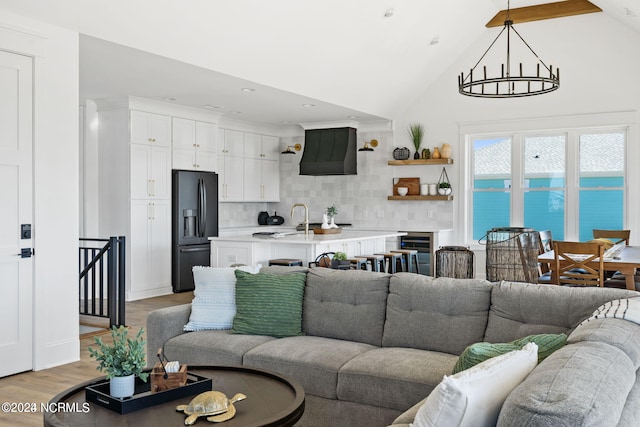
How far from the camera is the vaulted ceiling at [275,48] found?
5281 millimetres

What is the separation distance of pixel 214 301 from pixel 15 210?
68.8 inches

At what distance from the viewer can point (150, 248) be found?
8.20 m

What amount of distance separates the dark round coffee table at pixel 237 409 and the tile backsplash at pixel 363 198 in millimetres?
6983

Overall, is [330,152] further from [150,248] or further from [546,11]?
[546,11]

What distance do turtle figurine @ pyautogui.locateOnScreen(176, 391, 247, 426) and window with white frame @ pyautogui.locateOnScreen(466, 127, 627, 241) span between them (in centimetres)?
743

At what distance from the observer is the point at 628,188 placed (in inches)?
324

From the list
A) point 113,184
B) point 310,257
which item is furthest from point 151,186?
point 310,257

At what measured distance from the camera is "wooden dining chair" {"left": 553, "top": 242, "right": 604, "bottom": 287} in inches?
207

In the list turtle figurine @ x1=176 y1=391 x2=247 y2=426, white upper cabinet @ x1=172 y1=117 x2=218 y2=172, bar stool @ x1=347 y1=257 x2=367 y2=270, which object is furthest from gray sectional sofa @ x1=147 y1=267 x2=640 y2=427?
white upper cabinet @ x1=172 y1=117 x2=218 y2=172

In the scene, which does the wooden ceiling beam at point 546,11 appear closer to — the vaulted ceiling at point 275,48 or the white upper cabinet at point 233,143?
the vaulted ceiling at point 275,48

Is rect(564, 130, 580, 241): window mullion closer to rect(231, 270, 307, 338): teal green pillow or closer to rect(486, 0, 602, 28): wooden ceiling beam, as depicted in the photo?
rect(486, 0, 602, 28): wooden ceiling beam

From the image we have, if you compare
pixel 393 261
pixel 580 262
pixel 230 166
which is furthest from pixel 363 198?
pixel 580 262

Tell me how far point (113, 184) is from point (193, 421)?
6342 mm

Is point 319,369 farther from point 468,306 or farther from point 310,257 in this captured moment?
point 310,257
